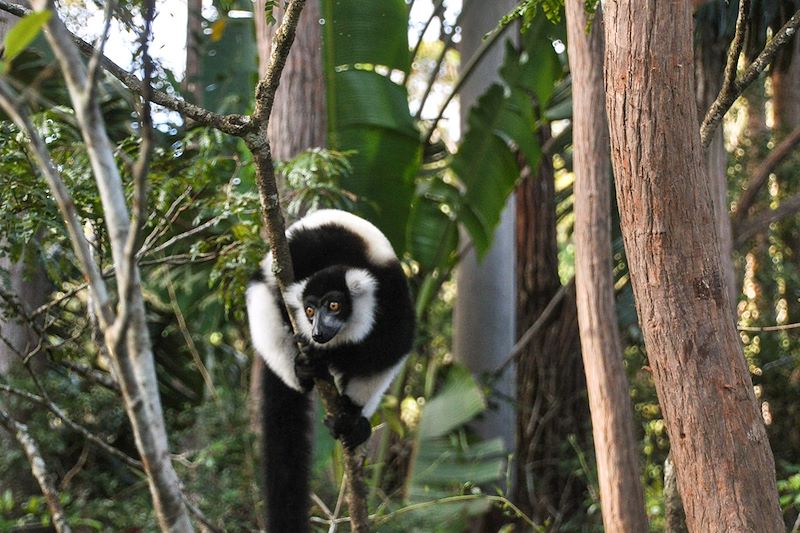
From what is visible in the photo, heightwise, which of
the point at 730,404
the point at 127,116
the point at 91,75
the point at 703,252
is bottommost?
the point at 730,404

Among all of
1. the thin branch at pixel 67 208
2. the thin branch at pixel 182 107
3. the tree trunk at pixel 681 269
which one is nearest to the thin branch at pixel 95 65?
the thin branch at pixel 67 208

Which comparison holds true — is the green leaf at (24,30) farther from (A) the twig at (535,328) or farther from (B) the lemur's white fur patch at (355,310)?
(A) the twig at (535,328)

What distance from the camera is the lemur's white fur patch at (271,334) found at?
3746 mm

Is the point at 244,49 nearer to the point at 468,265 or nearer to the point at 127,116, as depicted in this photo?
the point at 127,116

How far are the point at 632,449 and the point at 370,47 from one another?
3.24 m

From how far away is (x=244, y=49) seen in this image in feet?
24.4

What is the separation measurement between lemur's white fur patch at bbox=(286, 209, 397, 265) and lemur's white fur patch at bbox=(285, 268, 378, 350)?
0.18 meters

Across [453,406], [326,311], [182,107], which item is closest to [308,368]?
[326,311]

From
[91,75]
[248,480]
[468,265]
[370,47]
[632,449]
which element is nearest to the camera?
[91,75]

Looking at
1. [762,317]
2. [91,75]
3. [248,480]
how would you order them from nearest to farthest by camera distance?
[91,75] → [248,480] → [762,317]

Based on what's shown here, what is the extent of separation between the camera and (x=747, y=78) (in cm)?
314

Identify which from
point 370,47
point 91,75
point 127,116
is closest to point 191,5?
point 127,116

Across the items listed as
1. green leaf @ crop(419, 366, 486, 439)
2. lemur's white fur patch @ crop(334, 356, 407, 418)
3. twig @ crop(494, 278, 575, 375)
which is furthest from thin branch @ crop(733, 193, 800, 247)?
lemur's white fur patch @ crop(334, 356, 407, 418)

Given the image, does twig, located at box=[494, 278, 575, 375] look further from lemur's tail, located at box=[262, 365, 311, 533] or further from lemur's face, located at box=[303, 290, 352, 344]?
lemur's face, located at box=[303, 290, 352, 344]
